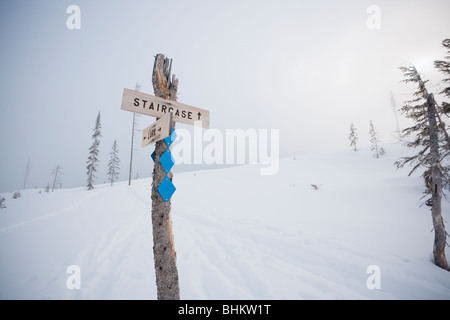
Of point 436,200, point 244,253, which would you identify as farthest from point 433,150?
point 244,253

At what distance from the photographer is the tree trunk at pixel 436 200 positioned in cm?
523

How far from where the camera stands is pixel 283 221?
8.73m

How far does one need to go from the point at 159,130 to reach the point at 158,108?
52cm

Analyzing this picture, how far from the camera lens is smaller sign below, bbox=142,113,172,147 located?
227cm

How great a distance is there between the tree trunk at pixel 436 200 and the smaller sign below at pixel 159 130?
840cm

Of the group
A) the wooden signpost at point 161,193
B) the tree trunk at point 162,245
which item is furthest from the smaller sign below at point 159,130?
the tree trunk at point 162,245

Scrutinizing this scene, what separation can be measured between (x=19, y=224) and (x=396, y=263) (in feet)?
54.6

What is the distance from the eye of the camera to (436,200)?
5.62 m

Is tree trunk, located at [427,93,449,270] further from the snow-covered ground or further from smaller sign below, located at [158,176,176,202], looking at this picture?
smaller sign below, located at [158,176,176,202]

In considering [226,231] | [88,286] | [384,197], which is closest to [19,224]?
[88,286]

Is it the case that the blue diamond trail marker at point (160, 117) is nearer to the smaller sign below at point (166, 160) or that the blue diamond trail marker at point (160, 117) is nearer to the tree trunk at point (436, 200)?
the smaller sign below at point (166, 160)

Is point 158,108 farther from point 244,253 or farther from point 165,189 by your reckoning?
point 244,253

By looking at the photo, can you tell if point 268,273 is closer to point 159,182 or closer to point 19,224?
point 159,182

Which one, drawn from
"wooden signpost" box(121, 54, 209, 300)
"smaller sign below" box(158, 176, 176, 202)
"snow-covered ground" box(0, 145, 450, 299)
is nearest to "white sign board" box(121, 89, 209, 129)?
"wooden signpost" box(121, 54, 209, 300)
